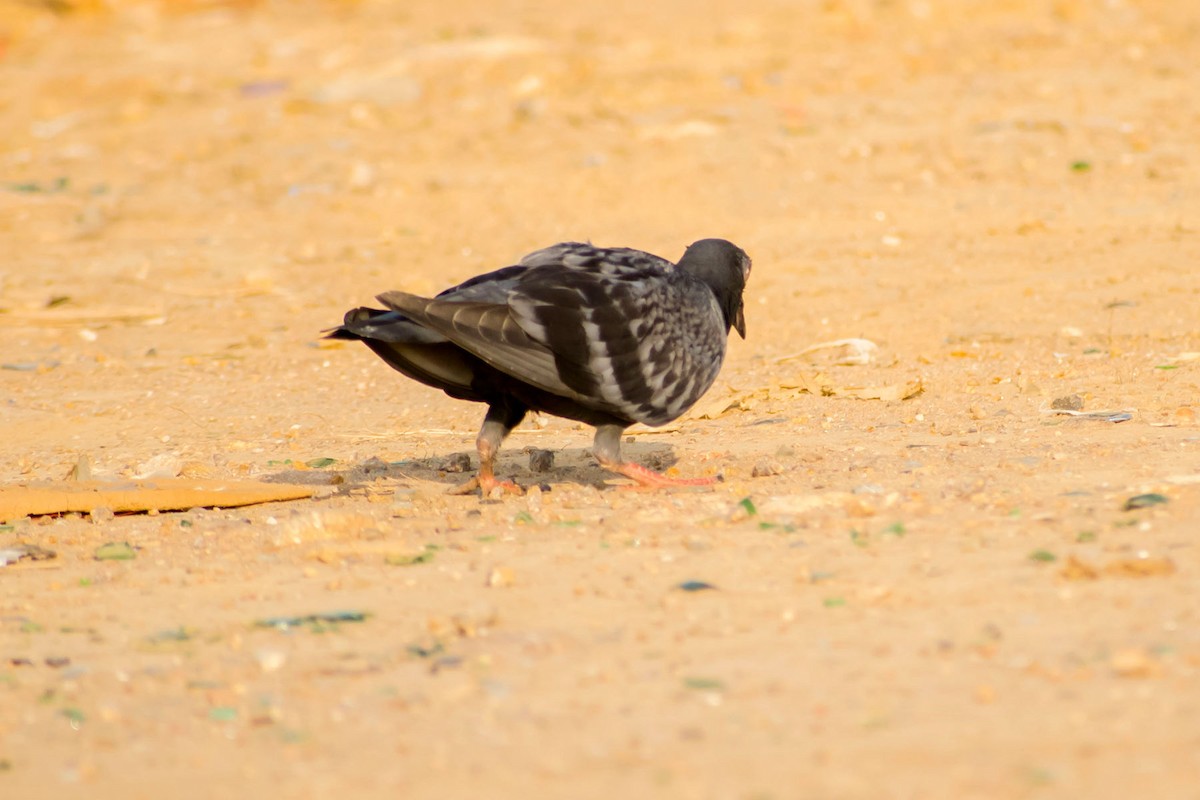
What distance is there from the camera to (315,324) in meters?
9.96

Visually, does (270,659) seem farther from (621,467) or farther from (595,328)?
(621,467)

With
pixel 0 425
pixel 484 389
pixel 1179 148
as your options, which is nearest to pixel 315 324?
pixel 0 425

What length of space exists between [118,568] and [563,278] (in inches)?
74.5

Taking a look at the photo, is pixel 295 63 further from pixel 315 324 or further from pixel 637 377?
pixel 637 377

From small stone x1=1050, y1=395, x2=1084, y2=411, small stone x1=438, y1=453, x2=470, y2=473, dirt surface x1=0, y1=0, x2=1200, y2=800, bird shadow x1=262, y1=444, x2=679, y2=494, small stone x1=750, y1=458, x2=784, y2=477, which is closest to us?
dirt surface x1=0, y1=0, x2=1200, y2=800

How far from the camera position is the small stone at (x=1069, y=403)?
688cm

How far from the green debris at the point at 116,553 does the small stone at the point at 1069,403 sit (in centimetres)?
392

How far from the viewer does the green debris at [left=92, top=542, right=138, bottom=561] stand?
544 cm

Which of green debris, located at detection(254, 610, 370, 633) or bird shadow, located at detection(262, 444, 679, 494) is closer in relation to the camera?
green debris, located at detection(254, 610, 370, 633)

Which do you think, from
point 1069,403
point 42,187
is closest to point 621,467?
point 1069,403

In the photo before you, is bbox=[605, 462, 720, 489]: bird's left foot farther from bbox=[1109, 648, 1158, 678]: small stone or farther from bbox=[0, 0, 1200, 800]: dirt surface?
bbox=[1109, 648, 1158, 678]: small stone

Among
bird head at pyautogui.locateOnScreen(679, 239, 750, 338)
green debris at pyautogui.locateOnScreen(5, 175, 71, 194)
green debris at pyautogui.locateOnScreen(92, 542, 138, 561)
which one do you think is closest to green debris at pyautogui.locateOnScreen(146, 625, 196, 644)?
green debris at pyautogui.locateOnScreen(92, 542, 138, 561)

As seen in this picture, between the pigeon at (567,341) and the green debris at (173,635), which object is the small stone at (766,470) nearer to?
the pigeon at (567,341)

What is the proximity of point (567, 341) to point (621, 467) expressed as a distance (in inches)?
25.4
